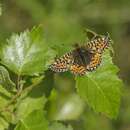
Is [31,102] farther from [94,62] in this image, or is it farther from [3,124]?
[94,62]

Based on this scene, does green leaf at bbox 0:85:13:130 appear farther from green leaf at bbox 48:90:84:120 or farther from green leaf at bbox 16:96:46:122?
green leaf at bbox 48:90:84:120

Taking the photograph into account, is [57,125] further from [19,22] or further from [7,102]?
[19,22]

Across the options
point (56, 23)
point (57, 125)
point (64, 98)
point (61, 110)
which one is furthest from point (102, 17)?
point (57, 125)

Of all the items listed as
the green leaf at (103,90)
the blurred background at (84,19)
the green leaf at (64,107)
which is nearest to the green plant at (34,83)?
the green leaf at (103,90)

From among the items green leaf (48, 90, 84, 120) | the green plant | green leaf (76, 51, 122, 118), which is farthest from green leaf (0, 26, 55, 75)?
green leaf (48, 90, 84, 120)

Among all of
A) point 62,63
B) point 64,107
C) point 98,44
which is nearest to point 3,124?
point 62,63

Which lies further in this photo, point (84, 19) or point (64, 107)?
point (84, 19)
